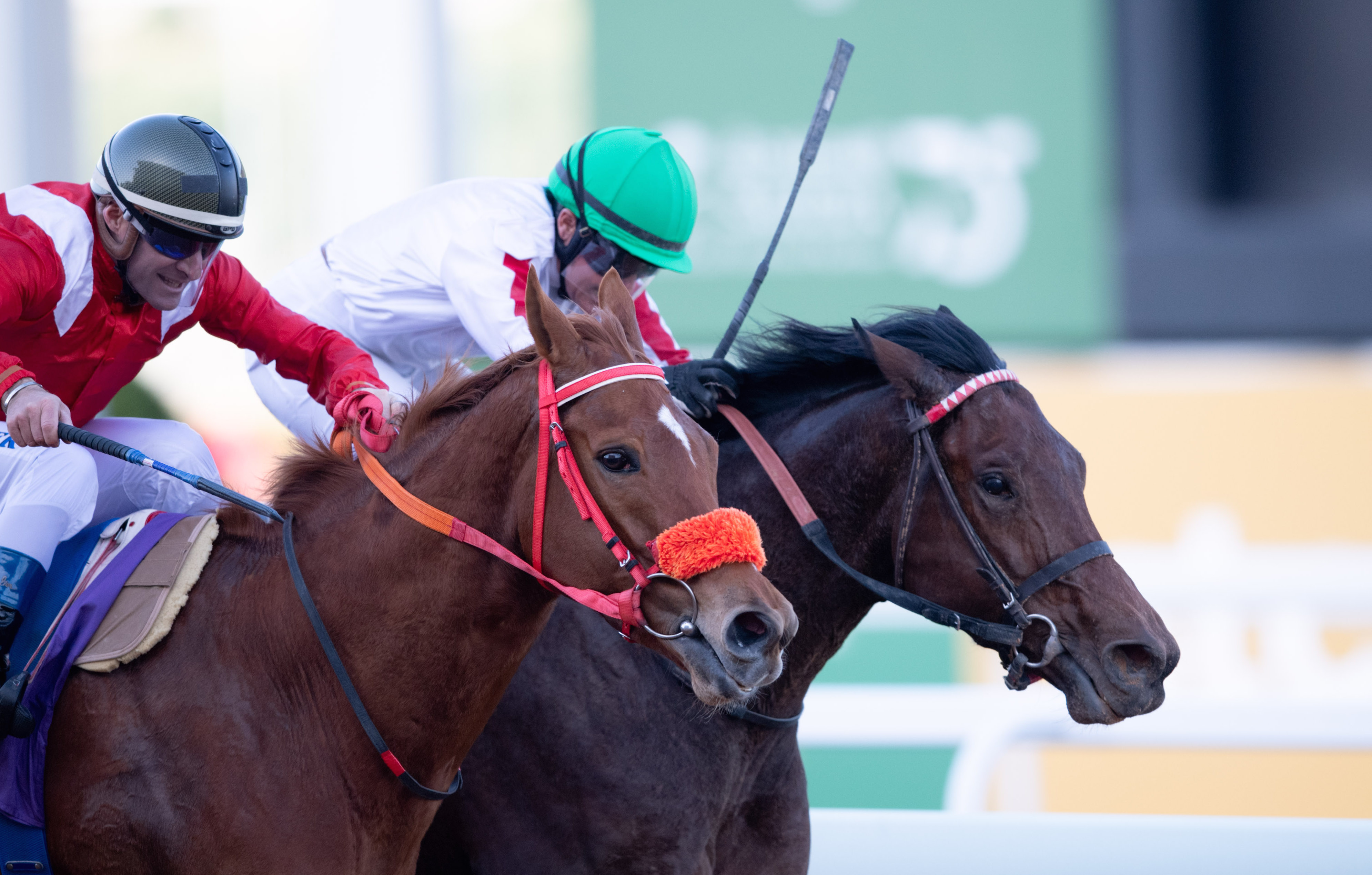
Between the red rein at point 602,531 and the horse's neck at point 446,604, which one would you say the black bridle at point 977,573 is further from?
the horse's neck at point 446,604

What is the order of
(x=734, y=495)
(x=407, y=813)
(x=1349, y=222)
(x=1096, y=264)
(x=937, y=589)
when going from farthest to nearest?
(x=1096, y=264)
(x=1349, y=222)
(x=734, y=495)
(x=937, y=589)
(x=407, y=813)

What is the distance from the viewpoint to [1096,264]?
6582 millimetres

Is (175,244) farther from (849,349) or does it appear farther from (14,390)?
(849,349)

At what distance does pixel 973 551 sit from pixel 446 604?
3.21 feet

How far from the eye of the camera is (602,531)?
6.25 ft

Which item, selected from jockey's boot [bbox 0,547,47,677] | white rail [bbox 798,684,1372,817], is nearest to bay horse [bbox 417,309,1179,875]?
jockey's boot [bbox 0,547,47,677]

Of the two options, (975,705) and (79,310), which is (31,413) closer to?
(79,310)

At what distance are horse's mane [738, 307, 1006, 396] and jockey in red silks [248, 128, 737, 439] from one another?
0.09 metres

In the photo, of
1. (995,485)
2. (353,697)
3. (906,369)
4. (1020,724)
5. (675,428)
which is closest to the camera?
(675,428)

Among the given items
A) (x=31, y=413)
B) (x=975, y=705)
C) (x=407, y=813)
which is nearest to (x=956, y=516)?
(x=407, y=813)

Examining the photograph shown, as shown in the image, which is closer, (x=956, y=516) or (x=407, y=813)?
(x=407, y=813)

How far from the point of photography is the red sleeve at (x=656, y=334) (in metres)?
3.22

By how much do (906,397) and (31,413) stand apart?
1521 millimetres

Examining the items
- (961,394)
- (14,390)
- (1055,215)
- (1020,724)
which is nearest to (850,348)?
(961,394)
